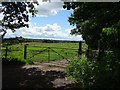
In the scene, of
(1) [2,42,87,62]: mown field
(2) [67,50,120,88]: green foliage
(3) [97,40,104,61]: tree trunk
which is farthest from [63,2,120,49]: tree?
(1) [2,42,87,62]: mown field

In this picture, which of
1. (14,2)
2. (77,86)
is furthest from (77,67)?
(14,2)

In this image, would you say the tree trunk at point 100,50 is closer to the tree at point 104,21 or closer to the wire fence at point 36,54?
the tree at point 104,21

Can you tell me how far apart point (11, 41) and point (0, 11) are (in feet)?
8.87

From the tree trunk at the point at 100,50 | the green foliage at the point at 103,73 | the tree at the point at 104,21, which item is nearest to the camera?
the tree at the point at 104,21

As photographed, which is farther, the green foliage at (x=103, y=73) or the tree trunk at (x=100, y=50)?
the tree trunk at (x=100, y=50)

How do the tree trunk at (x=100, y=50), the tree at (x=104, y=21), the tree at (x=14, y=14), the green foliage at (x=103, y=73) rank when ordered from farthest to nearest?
the tree at (x=14, y=14) < the tree trunk at (x=100, y=50) < the green foliage at (x=103, y=73) < the tree at (x=104, y=21)

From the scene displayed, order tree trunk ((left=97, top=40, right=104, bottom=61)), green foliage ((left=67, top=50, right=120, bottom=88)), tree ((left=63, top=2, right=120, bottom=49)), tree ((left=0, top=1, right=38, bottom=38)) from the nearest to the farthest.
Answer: tree ((left=63, top=2, right=120, bottom=49))
green foliage ((left=67, top=50, right=120, bottom=88))
tree trunk ((left=97, top=40, right=104, bottom=61))
tree ((left=0, top=1, right=38, bottom=38))

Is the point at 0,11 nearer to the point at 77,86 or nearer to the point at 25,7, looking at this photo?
the point at 25,7

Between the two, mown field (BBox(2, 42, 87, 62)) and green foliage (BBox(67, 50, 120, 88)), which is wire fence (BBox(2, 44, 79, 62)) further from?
green foliage (BBox(67, 50, 120, 88))

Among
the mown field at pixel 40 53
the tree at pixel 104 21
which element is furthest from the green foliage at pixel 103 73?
the mown field at pixel 40 53

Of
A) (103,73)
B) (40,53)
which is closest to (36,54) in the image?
(40,53)

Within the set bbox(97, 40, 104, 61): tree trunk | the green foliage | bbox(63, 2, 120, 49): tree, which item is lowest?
the green foliage

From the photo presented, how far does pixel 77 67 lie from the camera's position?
1209 centimetres

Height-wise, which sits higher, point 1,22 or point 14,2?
point 14,2
